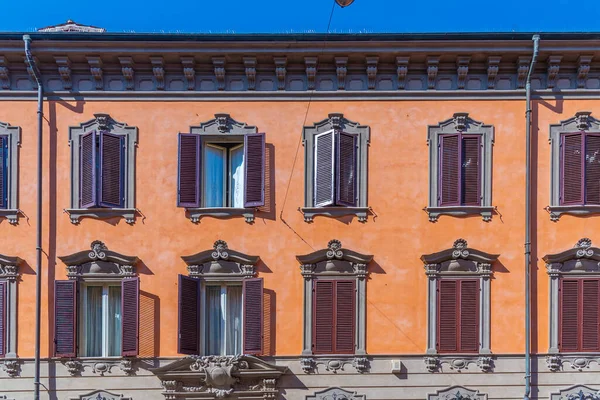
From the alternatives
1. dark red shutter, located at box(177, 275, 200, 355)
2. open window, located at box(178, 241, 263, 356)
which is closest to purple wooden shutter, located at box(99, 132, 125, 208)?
open window, located at box(178, 241, 263, 356)

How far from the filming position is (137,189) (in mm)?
15773

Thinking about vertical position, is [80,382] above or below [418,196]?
below

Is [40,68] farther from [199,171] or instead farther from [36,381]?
[36,381]

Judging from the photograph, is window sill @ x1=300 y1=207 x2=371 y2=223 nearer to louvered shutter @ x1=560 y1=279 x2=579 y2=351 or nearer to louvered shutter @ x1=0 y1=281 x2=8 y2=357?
louvered shutter @ x1=560 y1=279 x2=579 y2=351

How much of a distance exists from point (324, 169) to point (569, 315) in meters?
6.56

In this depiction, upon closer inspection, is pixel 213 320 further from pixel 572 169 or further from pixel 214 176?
pixel 572 169

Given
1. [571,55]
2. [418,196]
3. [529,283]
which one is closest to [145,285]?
[418,196]

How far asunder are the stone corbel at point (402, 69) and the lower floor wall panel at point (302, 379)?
646 cm

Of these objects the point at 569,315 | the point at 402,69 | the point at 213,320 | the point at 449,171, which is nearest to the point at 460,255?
the point at 449,171

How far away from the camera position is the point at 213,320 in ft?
51.8

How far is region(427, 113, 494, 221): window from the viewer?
51.2 ft

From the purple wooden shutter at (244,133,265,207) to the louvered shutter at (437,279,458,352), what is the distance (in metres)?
4.67

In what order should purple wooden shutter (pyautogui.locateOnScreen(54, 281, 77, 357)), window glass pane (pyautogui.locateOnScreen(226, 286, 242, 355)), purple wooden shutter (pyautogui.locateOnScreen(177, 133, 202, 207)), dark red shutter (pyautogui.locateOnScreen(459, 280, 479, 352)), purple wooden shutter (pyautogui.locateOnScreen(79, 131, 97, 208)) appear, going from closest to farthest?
purple wooden shutter (pyautogui.locateOnScreen(54, 281, 77, 357)) < dark red shutter (pyautogui.locateOnScreen(459, 280, 479, 352)) < purple wooden shutter (pyautogui.locateOnScreen(79, 131, 97, 208)) < purple wooden shutter (pyautogui.locateOnScreen(177, 133, 202, 207)) < window glass pane (pyautogui.locateOnScreen(226, 286, 242, 355))

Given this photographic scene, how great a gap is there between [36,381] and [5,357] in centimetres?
92
